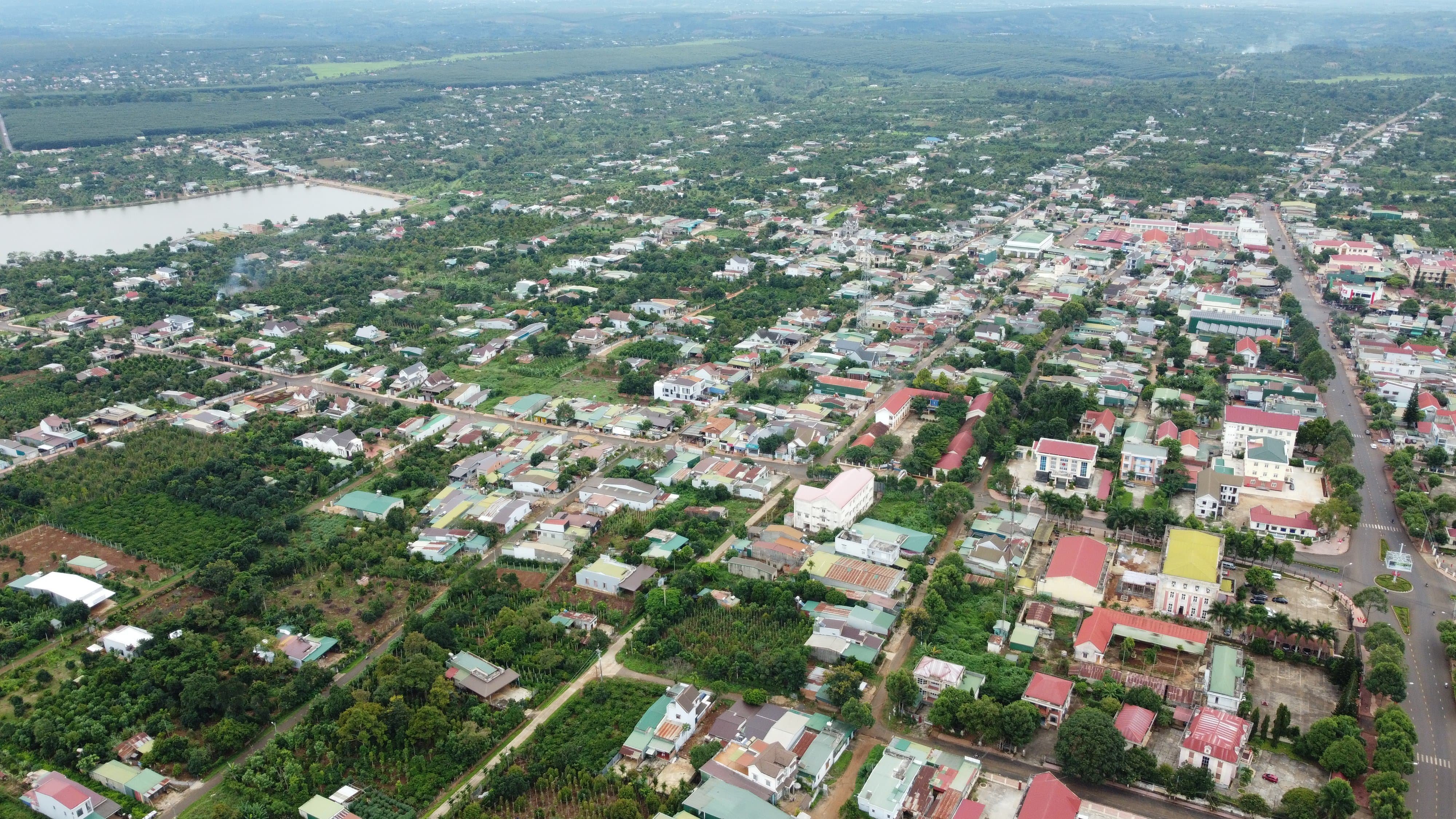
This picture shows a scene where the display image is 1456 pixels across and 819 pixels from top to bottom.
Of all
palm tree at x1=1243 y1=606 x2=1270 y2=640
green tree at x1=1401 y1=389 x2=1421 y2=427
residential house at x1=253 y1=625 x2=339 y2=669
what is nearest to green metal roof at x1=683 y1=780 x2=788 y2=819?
residential house at x1=253 y1=625 x2=339 y2=669

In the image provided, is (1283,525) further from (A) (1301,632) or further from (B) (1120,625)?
(B) (1120,625)

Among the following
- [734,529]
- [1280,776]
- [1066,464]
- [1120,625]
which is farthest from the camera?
[1066,464]

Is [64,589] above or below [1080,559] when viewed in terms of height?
below

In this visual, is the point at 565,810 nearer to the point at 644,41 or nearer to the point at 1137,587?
the point at 1137,587

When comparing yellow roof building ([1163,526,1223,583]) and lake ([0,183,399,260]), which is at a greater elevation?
lake ([0,183,399,260])

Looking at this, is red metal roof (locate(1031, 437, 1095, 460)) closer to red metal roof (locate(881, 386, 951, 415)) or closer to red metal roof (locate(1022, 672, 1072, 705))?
red metal roof (locate(881, 386, 951, 415))

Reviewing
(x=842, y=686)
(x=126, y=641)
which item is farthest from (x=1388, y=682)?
(x=126, y=641)

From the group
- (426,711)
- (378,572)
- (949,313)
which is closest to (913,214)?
(949,313)
